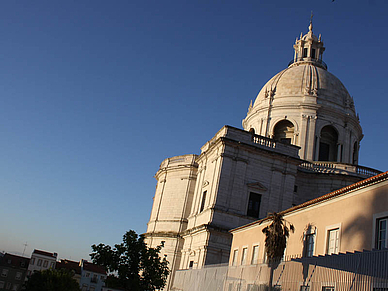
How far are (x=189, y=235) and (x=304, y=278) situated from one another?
872 inches

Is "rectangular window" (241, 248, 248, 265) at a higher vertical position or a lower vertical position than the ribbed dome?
lower

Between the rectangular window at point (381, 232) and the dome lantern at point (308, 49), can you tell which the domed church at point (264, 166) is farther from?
the rectangular window at point (381, 232)

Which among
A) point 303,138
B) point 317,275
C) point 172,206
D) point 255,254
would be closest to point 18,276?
point 172,206

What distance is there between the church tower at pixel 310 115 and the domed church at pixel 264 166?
11 centimetres

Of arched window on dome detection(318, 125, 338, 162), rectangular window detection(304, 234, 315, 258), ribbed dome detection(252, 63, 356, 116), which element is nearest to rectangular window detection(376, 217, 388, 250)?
rectangular window detection(304, 234, 315, 258)

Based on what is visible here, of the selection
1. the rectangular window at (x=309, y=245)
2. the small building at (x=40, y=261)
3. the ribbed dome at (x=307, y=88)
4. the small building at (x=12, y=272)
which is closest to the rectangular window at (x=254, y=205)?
the rectangular window at (x=309, y=245)

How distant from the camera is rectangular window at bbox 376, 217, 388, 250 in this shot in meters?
13.9

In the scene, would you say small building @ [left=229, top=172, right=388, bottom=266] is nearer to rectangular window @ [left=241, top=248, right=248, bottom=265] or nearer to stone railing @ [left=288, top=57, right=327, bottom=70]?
rectangular window @ [left=241, top=248, right=248, bottom=265]

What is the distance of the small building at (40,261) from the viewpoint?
7756 cm

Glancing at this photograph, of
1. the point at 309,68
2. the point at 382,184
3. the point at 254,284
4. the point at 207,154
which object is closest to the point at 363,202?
the point at 382,184

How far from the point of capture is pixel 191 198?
41875mm

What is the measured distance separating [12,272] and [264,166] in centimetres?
6108

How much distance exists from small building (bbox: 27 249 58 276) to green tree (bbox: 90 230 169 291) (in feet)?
185

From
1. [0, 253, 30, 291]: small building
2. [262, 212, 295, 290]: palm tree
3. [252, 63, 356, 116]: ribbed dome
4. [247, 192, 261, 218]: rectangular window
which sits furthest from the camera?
[0, 253, 30, 291]: small building
